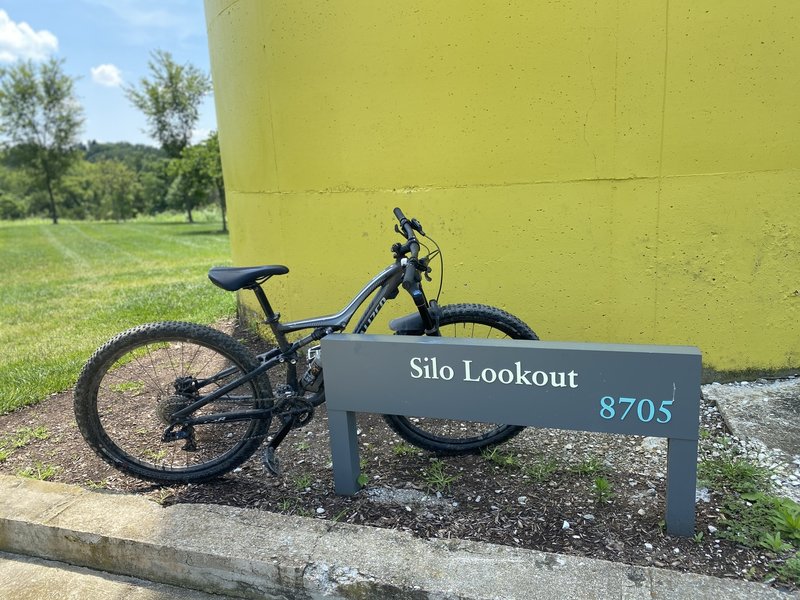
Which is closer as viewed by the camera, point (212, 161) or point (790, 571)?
point (790, 571)

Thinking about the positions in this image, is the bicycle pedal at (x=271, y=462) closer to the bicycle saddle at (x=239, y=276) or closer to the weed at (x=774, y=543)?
the bicycle saddle at (x=239, y=276)

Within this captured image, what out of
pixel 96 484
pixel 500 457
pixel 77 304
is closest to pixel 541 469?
pixel 500 457

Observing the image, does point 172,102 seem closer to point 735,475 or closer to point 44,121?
point 44,121

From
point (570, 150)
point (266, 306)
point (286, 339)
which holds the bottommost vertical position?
point (286, 339)

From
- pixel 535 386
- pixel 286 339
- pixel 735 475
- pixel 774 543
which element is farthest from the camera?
pixel 286 339

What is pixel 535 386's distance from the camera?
2.27m

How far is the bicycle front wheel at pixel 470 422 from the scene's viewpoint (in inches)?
113

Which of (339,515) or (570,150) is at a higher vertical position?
(570,150)

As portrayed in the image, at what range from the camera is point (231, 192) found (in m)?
4.79

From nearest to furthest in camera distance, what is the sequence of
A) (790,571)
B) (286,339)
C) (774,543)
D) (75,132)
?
(790,571) → (774,543) → (286,339) → (75,132)

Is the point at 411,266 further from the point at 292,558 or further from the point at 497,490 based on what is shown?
the point at 292,558

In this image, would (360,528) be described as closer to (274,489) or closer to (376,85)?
(274,489)

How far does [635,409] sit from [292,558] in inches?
54.7

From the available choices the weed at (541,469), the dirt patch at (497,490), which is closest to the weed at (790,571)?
the dirt patch at (497,490)
